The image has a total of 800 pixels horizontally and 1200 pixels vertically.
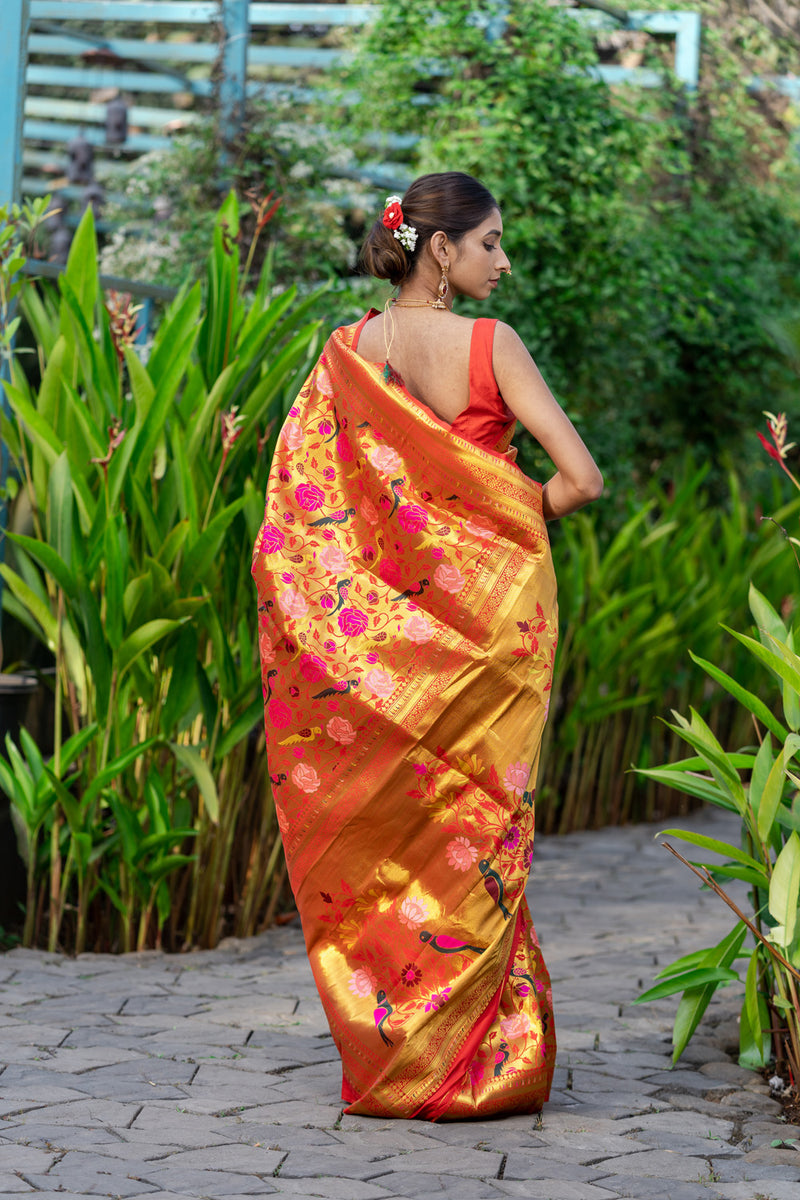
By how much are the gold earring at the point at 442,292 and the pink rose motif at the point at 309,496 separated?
403 mm

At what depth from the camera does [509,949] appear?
8.00 feet

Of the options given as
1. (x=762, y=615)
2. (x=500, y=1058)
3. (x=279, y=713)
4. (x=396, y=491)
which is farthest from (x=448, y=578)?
(x=500, y=1058)

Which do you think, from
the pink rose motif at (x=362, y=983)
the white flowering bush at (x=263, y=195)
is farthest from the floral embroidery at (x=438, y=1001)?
the white flowering bush at (x=263, y=195)

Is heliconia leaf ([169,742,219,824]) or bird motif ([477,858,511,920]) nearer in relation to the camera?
bird motif ([477,858,511,920])

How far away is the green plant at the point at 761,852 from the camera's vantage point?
2406 millimetres

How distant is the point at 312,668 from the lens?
247cm

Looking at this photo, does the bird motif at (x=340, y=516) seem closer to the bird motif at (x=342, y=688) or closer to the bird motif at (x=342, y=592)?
the bird motif at (x=342, y=592)

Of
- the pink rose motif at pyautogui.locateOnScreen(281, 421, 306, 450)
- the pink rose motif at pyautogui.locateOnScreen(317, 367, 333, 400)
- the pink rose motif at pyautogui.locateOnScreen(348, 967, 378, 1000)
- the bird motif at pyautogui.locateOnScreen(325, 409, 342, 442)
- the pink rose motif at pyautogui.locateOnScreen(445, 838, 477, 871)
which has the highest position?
the pink rose motif at pyautogui.locateOnScreen(317, 367, 333, 400)

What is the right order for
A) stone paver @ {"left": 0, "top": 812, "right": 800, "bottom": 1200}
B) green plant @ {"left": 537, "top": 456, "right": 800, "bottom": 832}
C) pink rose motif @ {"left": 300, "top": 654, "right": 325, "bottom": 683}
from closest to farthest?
stone paver @ {"left": 0, "top": 812, "right": 800, "bottom": 1200}, pink rose motif @ {"left": 300, "top": 654, "right": 325, "bottom": 683}, green plant @ {"left": 537, "top": 456, "right": 800, "bottom": 832}

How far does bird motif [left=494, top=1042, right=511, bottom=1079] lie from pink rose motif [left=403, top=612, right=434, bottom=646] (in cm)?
74

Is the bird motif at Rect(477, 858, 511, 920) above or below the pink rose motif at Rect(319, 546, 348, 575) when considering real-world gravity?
below

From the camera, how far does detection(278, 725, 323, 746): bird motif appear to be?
2486mm

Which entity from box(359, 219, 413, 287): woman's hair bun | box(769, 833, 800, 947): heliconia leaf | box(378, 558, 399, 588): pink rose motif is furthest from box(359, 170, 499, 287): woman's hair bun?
box(769, 833, 800, 947): heliconia leaf

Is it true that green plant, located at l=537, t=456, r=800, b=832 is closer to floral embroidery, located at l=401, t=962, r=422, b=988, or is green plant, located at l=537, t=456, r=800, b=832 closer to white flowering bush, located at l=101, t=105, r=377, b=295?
white flowering bush, located at l=101, t=105, r=377, b=295
